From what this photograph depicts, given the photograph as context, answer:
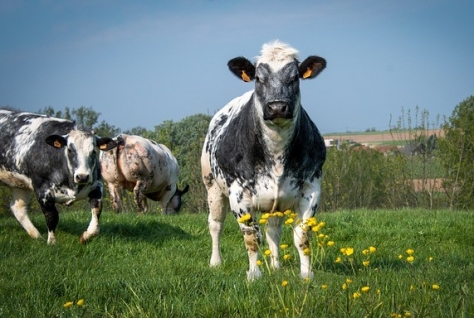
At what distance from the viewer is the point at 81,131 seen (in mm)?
12016

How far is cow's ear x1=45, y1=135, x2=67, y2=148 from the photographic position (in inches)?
462

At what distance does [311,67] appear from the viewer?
8156 mm

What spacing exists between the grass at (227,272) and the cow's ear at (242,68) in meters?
1.97

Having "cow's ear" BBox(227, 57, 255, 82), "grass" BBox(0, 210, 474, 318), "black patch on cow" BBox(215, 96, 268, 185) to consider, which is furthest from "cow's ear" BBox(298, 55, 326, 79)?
"grass" BBox(0, 210, 474, 318)

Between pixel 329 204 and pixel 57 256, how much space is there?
17798mm

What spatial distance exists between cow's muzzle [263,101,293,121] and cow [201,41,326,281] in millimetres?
67

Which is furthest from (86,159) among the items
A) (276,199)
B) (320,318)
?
(320,318)

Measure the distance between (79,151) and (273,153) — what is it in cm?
480

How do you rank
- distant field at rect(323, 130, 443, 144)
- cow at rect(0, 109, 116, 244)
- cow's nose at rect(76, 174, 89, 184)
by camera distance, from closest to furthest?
cow's nose at rect(76, 174, 89, 184)
cow at rect(0, 109, 116, 244)
distant field at rect(323, 130, 443, 144)

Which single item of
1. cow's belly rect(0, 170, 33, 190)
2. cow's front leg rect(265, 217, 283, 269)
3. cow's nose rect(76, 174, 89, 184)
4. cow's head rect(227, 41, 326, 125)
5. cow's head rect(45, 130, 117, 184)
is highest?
cow's head rect(227, 41, 326, 125)

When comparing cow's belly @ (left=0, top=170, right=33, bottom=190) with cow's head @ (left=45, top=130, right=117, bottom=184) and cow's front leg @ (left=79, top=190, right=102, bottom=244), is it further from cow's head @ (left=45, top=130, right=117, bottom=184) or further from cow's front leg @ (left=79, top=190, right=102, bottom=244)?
cow's front leg @ (left=79, top=190, right=102, bottom=244)

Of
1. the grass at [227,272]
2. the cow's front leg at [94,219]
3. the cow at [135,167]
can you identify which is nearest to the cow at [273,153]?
the grass at [227,272]

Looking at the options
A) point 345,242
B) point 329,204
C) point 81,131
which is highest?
point 81,131

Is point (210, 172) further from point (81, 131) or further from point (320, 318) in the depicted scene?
point (320, 318)
